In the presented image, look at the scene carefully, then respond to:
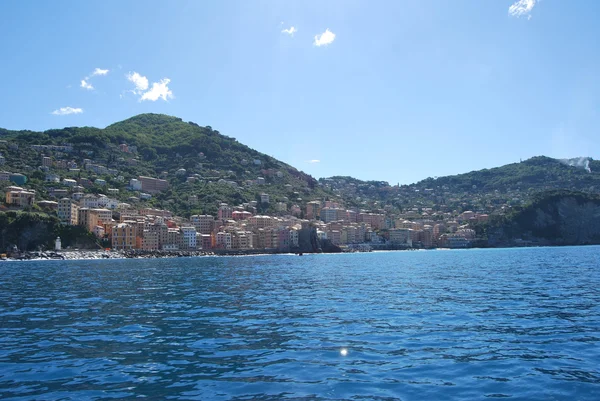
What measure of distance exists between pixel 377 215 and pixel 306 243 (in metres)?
66.7

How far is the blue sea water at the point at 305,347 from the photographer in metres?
9.28

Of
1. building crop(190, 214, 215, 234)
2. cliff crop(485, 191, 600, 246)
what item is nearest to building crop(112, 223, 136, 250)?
building crop(190, 214, 215, 234)

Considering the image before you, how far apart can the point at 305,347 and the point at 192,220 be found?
387ft

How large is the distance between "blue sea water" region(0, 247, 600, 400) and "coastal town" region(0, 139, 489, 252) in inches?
3311

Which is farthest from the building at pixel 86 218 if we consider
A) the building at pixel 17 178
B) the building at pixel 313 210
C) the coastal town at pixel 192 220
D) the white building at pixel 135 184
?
the building at pixel 313 210

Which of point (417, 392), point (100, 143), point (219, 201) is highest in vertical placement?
point (100, 143)

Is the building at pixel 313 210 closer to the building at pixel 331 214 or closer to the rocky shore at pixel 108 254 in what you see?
the building at pixel 331 214

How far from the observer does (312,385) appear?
9.48m

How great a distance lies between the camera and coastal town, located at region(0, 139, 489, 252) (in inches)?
3959

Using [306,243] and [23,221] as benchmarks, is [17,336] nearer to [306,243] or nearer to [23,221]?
[23,221]

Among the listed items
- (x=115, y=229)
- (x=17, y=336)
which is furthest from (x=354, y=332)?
(x=115, y=229)

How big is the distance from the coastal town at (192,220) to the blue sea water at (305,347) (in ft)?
276

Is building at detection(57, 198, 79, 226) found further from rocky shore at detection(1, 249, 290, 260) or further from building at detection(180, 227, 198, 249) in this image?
building at detection(180, 227, 198, 249)

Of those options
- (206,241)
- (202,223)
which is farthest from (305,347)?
(202,223)
